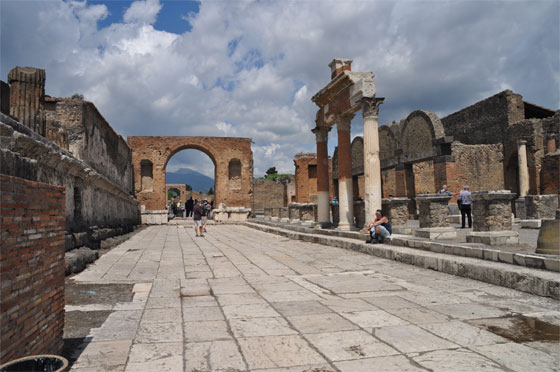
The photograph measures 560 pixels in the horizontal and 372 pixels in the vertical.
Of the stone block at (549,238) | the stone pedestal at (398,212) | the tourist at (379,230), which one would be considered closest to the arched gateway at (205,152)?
the stone pedestal at (398,212)

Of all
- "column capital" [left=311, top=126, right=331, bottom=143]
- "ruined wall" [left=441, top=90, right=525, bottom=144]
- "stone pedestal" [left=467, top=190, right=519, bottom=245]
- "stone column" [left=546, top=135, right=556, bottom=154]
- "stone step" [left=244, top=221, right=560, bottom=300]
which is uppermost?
"ruined wall" [left=441, top=90, right=525, bottom=144]

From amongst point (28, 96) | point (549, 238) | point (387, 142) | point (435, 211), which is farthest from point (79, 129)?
point (387, 142)

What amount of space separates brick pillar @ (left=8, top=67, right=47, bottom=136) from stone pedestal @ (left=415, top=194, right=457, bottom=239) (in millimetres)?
7971

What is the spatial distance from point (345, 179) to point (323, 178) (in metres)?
1.98

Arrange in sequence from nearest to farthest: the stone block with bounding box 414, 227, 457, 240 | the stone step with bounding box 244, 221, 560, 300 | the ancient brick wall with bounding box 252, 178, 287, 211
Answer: the stone step with bounding box 244, 221, 560, 300 → the stone block with bounding box 414, 227, 457, 240 → the ancient brick wall with bounding box 252, 178, 287, 211

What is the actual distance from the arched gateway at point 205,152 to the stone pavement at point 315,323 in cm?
2231

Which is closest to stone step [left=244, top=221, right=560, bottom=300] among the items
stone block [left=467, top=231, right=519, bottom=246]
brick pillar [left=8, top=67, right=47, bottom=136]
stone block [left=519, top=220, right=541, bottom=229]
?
stone block [left=467, top=231, right=519, bottom=246]

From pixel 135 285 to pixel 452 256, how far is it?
4834mm

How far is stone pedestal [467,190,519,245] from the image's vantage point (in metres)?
7.07

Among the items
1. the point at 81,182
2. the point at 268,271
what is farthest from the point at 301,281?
the point at 81,182

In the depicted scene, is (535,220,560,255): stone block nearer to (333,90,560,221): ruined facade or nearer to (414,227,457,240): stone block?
(414,227,457,240): stone block

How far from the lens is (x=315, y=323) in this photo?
350 centimetres

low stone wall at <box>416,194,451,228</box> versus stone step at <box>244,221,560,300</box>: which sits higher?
low stone wall at <box>416,194,451,228</box>

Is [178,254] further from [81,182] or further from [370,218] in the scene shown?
[370,218]
